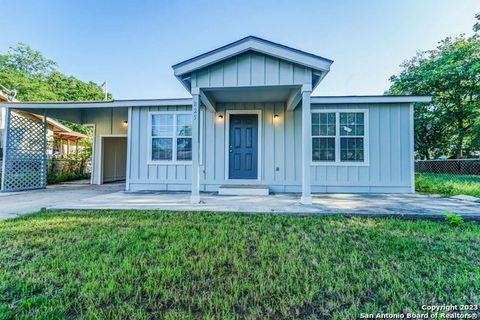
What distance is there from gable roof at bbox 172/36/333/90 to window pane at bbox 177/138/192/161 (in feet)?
8.15

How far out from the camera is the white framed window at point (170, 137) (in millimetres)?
6840

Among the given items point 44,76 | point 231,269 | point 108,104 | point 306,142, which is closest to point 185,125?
point 108,104

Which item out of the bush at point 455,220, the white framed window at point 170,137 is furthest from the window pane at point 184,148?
the bush at point 455,220

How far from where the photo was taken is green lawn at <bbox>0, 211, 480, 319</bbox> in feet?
5.03

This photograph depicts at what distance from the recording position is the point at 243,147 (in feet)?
22.1

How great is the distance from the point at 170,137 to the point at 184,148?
1.77 ft

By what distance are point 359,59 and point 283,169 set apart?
10844 mm

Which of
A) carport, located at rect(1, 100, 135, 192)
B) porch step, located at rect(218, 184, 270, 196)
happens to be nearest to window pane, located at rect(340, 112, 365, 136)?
porch step, located at rect(218, 184, 270, 196)

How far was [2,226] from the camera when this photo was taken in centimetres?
323

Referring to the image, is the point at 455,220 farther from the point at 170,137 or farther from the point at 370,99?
the point at 170,137

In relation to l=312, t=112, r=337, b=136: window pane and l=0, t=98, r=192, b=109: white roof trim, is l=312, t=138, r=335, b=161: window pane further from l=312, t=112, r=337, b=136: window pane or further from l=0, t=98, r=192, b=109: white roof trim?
l=0, t=98, r=192, b=109: white roof trim

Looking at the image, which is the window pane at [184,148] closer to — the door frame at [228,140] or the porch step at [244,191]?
the door frame at [228,140]

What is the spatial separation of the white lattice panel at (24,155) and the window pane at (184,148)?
4.99 m

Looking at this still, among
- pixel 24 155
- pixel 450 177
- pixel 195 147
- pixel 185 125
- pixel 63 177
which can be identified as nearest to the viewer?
pixel 195 147
